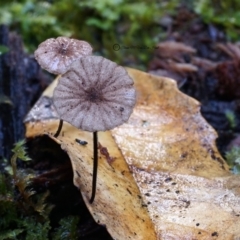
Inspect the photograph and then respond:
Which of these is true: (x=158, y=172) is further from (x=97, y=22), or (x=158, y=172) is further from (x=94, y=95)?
(x=97, y=22)

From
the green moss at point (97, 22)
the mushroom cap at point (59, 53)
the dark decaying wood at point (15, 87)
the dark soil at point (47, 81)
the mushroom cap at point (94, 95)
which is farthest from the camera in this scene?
the green moss at point (97, 22)

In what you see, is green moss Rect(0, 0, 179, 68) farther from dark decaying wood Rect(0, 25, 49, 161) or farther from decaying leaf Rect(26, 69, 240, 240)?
decaying leaf Rect(26, 69, 240, 240)

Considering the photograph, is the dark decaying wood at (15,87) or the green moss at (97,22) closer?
the dark decaying wood at (15,87)

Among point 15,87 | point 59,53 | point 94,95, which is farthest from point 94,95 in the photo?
point 15,87

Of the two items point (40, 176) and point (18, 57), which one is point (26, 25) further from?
point (40, 176)

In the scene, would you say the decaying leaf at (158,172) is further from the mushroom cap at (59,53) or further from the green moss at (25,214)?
the mushroom cap at (59,53)

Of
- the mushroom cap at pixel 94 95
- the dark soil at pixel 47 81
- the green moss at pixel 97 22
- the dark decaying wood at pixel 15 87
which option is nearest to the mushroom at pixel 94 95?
the mushroom cap at pixel 94 95
